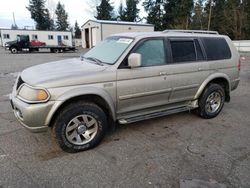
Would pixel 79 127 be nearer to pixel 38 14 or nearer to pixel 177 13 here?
pixel 177 13

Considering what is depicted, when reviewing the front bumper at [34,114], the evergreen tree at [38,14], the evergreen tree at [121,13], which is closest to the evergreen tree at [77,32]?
the evergreen tree at [38,14]

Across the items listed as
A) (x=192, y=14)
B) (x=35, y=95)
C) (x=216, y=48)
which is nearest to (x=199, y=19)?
(x=192, y=14)

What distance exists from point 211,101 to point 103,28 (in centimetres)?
3052

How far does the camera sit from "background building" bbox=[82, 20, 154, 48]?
3319 centimetres

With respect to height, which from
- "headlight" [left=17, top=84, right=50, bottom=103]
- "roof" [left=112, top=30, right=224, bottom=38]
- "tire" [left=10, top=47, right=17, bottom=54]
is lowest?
"headlight" [left=17, top=84, right=50, bottom=103]

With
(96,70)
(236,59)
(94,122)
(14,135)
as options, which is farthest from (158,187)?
(236,59)

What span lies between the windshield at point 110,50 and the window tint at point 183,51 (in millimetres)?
931

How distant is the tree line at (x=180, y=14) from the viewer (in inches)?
1441

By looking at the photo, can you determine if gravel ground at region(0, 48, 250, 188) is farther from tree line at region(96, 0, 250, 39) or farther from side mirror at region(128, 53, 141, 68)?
tree line at region(96, 0, 250, 39)

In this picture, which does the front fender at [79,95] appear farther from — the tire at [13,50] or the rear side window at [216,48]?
the tire at [13,50]

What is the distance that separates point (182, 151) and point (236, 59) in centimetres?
290

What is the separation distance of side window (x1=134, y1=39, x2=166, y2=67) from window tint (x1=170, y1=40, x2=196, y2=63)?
0.27 meters

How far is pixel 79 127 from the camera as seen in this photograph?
338cm

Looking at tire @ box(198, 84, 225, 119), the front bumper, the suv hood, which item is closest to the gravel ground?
tire @ box(198, 84, 225, 119)
